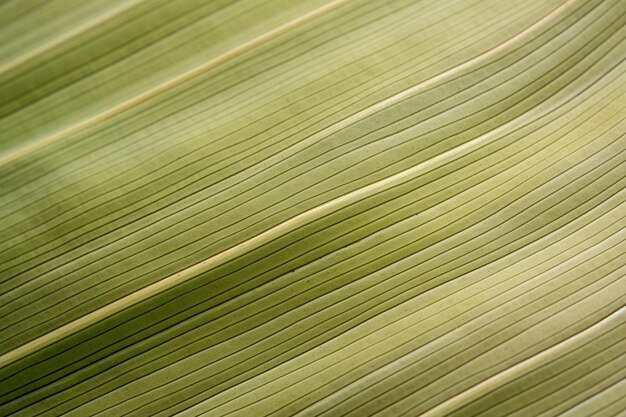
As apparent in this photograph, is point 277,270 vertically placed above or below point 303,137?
below

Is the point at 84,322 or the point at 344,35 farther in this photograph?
the point at 344,35

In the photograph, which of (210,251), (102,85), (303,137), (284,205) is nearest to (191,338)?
(210,251)

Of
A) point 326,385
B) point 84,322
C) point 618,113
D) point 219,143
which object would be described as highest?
point 219,143

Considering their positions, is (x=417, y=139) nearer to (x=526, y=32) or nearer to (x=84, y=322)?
(x=526, y=32)

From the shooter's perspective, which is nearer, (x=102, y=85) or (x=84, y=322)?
(x=84, y=322)

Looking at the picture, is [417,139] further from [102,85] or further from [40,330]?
[40,330]

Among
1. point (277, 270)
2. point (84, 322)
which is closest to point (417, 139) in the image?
point (277, 270)
